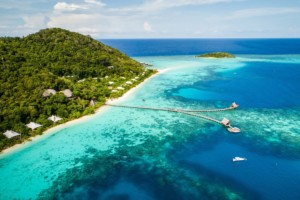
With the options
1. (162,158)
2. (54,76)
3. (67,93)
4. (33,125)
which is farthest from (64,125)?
(162,158)

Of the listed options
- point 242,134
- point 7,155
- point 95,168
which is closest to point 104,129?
point 95,168

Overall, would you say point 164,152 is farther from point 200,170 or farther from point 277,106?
point 277,106

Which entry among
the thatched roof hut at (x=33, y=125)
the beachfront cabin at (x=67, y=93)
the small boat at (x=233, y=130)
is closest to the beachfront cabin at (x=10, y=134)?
the thatched roof hut at (x=33, y=125)

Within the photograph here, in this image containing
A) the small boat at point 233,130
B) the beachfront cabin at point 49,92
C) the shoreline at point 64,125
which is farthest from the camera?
Result: the beachfront cabin at point 49,92

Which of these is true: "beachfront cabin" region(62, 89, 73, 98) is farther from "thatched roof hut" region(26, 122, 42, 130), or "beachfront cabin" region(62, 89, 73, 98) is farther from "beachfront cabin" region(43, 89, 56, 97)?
"thatched roof hut" region(26, 122, 42, 130)

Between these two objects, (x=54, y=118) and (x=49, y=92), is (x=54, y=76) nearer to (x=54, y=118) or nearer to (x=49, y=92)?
(x=49, y=92)

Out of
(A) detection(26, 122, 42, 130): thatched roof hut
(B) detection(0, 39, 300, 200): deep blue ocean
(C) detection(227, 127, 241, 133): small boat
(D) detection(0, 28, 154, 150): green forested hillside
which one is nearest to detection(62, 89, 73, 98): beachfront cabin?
(D) detection(0, 28, 154, 150): green forested hillside

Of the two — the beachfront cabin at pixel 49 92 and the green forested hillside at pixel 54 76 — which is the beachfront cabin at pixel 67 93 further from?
the beachfront cabin at pixel 49 92
